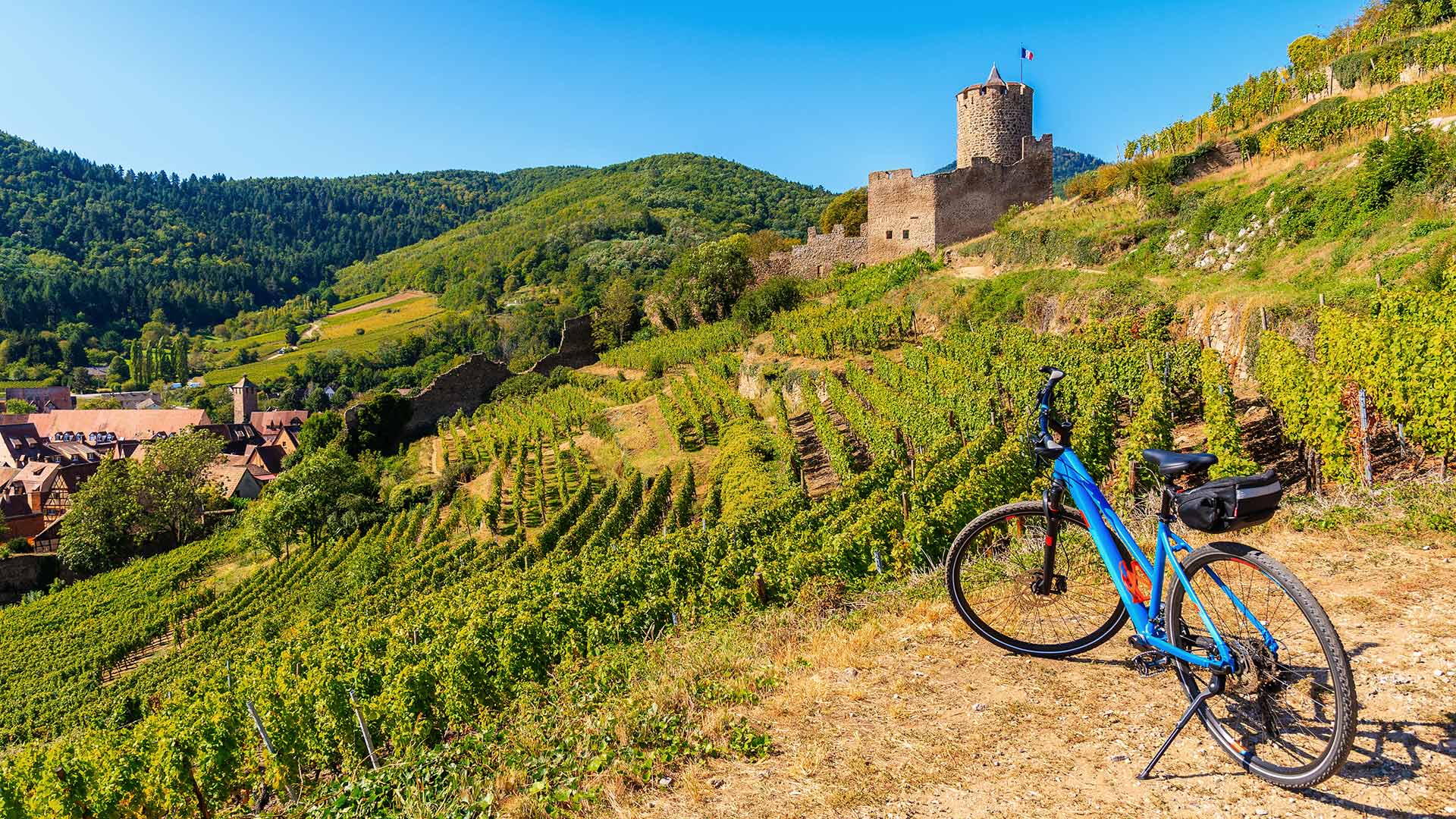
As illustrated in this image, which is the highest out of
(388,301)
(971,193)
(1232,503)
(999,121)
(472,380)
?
(388,301)

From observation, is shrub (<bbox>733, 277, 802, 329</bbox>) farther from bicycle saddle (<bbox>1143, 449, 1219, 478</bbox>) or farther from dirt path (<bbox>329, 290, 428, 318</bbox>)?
dirt path (<bbox>329, 290, 428, 318</bbox>)

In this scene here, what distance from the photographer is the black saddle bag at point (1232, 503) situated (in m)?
3.17

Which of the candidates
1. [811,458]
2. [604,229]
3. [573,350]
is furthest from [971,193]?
[604,229]

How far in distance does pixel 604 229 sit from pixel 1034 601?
10957 cm

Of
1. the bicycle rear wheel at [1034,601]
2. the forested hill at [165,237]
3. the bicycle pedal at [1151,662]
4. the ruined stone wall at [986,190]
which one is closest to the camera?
the bicycle pedal at [1151,662]

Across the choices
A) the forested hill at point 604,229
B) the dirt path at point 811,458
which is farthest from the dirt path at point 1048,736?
the forested hill at point 604,229

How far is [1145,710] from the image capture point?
381 centimetres

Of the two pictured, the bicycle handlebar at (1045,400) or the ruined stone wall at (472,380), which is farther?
the ruined stone wall at (472,380)

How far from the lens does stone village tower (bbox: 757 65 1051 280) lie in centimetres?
3309

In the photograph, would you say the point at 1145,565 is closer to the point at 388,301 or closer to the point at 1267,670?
the point at 1267,670

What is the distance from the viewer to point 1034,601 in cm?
450

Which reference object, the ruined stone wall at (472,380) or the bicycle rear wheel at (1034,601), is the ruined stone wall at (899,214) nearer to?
the ruined stone wall at (472,380)

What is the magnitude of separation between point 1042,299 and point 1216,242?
15.4 ft

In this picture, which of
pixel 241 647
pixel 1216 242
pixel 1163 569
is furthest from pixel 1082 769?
pixel 241 647
